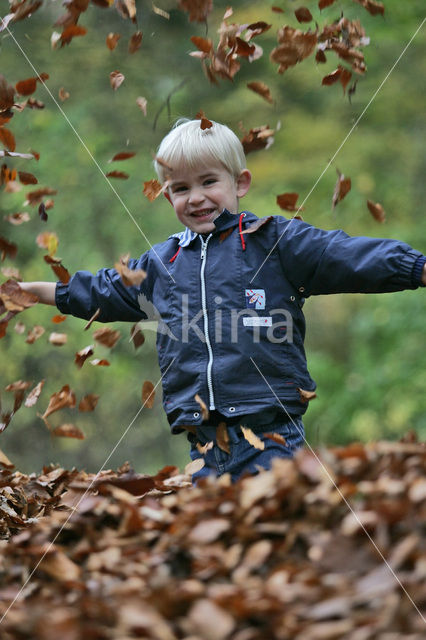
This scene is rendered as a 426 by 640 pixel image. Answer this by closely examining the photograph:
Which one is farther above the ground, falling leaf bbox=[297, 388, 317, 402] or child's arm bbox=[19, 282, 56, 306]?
child's arm bbox=[19, 282, 56, 306]

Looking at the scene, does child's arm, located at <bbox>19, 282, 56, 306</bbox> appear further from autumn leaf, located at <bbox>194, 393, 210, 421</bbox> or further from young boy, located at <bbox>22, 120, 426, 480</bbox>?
autumn leaf, located at <bbox>194, 393, 210, 421</bbox>

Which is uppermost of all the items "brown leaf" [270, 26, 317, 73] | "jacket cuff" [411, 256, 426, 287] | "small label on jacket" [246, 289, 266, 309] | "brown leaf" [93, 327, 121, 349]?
"brown leaf" [270, 26, 317, 73]

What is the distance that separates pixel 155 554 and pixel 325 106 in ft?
21.0

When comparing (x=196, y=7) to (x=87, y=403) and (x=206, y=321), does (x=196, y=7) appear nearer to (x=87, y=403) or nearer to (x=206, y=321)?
(x=206, y=321)

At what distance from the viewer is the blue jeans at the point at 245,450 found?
2896mm

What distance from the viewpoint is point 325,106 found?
744 centimetres

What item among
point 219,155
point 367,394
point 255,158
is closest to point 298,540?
point 219,155

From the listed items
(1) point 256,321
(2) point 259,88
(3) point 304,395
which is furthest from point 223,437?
(2) point 259,88

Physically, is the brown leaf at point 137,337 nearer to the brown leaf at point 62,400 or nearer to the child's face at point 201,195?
the brown leaf at point 62,400

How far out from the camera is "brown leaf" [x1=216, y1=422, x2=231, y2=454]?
9.62 ft

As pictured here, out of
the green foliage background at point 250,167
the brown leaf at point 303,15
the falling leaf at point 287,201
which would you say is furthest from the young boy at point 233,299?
the green foliage background at point 250,167

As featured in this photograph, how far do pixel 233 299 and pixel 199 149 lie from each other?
66cm

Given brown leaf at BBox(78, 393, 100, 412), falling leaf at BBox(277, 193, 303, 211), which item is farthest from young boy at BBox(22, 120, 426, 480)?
brown leaf at BBox(78, 393, 100, 412)

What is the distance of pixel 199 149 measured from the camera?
10.4 feet
